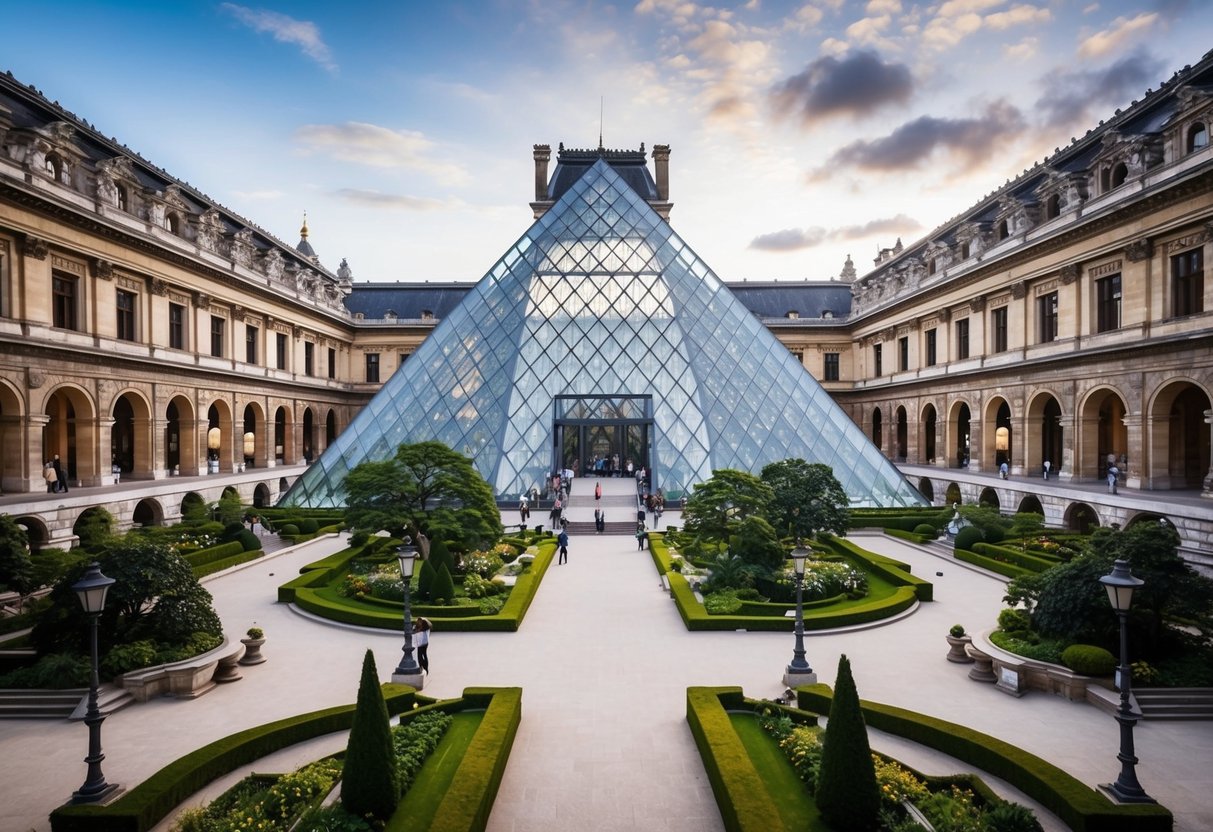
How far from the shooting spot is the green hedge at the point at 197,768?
22.7 ft

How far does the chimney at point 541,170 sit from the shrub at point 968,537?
42.2 metres

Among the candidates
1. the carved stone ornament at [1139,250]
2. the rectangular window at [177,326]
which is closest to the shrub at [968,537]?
the carved stone ornament at [1139,250]

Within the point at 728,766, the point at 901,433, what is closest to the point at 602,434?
the point at 901,433

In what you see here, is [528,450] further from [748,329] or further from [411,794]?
[411,794]

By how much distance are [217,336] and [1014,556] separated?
124 ft

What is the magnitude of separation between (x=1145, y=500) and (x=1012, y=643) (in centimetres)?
1491

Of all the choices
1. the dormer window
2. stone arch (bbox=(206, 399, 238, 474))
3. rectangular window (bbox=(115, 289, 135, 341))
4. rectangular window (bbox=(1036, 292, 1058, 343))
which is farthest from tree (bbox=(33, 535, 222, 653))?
rectangular window (bbox=(1036, 292, 1058, 343))

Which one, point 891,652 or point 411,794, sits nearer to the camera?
point 411,794

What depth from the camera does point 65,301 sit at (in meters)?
26.6

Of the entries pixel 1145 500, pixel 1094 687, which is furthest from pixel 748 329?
pixel 1094 687

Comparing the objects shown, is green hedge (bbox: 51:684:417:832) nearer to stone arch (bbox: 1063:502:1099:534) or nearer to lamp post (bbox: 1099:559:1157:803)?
lamp post (bbox: 1099:559:1157:803)

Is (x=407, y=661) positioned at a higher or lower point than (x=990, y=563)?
higher

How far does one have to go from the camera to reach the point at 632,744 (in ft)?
29.8

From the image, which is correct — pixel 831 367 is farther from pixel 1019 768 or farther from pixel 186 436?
pixel 1019 768
